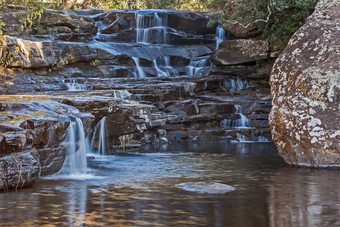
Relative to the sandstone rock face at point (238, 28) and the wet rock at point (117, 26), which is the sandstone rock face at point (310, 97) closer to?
the sandstone rock face at point (238, 28)

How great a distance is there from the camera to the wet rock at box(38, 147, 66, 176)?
976 cm

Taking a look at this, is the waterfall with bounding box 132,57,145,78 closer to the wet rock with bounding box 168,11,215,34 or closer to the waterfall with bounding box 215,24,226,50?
the wet rock with bounding box 168,11,215,34

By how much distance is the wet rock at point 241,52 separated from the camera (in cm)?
2286

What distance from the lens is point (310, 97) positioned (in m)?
10.8

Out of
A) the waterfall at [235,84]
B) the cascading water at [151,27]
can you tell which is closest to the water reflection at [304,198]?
the waterfall at [235,84]

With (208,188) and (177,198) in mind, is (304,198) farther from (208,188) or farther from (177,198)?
(177,198)

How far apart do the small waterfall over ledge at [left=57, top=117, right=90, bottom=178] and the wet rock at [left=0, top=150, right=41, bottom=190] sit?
1716 mm

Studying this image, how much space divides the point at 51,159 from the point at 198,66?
16060mm

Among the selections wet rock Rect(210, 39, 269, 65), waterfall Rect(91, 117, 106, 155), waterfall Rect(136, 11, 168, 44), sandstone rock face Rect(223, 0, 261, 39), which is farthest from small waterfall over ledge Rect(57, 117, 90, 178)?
waterfall Rect(136, 11, 168, 44)

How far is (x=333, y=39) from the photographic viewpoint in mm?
11562

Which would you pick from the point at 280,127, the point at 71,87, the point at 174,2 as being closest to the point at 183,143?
the point at 71,87

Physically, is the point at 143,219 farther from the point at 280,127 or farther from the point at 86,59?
the point at 86,59

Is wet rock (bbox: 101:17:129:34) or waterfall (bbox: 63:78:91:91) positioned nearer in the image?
waterfall (bbox: 63:78:91:91)

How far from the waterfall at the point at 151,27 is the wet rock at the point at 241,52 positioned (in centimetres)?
476
